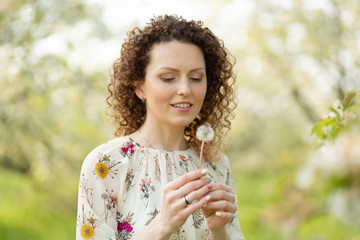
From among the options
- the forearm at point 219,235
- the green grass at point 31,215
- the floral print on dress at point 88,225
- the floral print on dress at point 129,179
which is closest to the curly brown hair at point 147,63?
the floral print on dress at point 129,179

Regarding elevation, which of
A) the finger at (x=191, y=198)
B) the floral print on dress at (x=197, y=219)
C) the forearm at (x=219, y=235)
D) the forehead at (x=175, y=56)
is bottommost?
the finger at (x=191, y=198)

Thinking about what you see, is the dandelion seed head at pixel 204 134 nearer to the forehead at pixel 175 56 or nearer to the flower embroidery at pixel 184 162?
the forehead at pixel 175 56

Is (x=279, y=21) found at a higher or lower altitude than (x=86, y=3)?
higher

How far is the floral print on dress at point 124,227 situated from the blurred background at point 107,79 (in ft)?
2.26

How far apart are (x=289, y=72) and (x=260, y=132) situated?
356 inches

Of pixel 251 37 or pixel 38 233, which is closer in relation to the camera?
pixel 38 233

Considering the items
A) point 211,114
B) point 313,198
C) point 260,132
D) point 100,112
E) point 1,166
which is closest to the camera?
point 313,198

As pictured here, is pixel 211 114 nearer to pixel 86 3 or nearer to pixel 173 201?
pixel 173 201

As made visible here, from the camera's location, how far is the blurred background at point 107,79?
726mm

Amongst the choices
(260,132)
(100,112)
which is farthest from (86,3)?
(260,132)

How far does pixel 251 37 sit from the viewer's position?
10648 millimetres

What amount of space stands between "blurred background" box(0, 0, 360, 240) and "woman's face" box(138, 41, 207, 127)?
22.5 inches

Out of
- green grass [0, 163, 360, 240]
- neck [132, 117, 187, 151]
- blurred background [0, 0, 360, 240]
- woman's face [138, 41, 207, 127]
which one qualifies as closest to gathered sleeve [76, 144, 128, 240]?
neck [132, 117, 187, 151]

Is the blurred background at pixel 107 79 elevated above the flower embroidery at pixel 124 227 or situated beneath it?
elevated above
